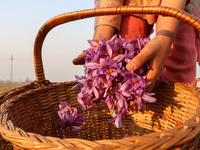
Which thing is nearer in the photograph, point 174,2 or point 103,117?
point 174,2

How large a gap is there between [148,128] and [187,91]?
1.00 feet

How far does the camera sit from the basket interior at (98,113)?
77cm

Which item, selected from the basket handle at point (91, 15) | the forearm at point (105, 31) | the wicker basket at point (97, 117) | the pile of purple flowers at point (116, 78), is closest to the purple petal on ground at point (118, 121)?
the pile of purple flowers at point (116, 78)

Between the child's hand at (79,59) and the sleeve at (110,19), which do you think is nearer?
the child's hand at (79,59)

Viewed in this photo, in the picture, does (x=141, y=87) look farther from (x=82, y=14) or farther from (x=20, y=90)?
(x=20, y=90)

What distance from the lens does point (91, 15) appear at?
0.67 metres

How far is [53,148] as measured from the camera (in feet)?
1.18

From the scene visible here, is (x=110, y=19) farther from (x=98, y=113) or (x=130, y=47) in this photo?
(x=98, y=113)

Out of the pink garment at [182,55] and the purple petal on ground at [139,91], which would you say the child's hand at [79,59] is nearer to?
the purple petal on ground at [139,91]

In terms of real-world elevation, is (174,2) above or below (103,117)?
above

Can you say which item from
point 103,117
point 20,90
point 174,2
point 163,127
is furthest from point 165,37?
point 20,90

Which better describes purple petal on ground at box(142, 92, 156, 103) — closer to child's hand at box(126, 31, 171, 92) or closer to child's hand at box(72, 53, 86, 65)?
child's hand at box(126, 31, 171, 92)

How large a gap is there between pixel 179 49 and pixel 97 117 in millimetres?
610

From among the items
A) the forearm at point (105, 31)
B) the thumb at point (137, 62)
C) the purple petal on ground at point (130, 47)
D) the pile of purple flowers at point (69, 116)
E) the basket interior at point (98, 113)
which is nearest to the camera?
the thumb at point (137, 62)
